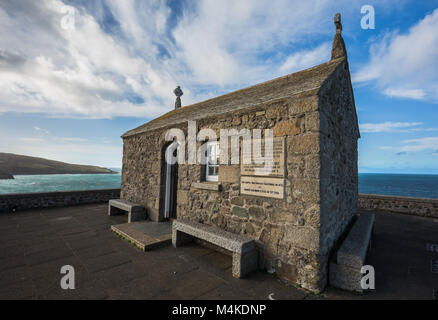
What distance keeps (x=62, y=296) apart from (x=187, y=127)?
13.7 ft

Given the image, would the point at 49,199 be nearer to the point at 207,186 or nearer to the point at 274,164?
the point at 207,186

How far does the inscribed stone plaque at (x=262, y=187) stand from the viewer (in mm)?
3472

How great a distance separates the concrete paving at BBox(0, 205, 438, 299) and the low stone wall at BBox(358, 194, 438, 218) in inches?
138

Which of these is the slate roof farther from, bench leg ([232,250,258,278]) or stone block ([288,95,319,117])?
bench leg ([232,250,258,278])

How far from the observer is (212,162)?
5109 millimetres

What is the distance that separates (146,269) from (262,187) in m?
2.65

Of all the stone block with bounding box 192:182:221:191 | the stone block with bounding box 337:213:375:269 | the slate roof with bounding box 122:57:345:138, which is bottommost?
the stone block with bounding box 337:213:375:269

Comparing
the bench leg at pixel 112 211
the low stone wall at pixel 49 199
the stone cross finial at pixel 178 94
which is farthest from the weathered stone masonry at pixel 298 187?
the low stone wall at pixel 49 199

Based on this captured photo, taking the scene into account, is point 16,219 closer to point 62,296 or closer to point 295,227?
point 62,296

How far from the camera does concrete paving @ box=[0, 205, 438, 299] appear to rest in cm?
294

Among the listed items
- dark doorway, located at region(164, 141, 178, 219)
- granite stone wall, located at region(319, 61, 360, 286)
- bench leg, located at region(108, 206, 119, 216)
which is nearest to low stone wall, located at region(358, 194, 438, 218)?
granite stone wall, located at region(319, 61, 360, 286)

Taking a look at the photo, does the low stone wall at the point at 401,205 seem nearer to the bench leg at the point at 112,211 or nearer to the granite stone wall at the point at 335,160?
the granite stone wall at the point at 335,160

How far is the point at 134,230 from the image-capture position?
5414 millimetres

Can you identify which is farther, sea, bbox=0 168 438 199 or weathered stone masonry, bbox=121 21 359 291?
sea, bbox=0 168 438 199
